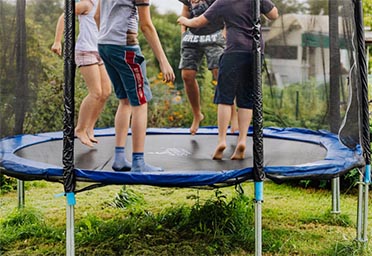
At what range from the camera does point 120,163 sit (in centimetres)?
342

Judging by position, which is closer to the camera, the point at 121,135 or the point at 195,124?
the point at 121,135

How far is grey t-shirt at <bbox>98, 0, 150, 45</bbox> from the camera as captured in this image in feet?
10.8

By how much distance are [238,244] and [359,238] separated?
2.22 ft

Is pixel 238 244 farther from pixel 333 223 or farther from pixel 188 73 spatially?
pixel 188 73

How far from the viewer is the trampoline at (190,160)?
3.12 meters

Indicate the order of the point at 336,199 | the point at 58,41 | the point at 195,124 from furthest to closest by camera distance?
the point at 195,124, the point at 336,199, the point at 58,41

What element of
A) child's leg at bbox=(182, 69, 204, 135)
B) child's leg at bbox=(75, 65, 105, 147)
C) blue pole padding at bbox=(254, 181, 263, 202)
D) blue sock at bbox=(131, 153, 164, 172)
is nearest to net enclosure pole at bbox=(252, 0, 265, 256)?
blue pole padding at bbox=(254, 181, 263, 202)

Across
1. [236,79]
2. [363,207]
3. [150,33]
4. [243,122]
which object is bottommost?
[363,207]

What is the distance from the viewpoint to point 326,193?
17.1 ft

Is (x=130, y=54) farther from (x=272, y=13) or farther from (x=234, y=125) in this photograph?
(x=234, y=125)

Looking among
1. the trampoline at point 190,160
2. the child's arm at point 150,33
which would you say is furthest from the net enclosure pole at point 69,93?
the child's arm at point 150,33

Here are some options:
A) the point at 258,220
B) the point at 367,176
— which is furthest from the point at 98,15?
the point at 367,176

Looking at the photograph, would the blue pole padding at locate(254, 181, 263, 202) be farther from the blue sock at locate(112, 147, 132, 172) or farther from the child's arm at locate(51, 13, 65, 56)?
the child's arm at locate(51, 13, 65, 56)

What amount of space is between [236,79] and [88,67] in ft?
2.75
